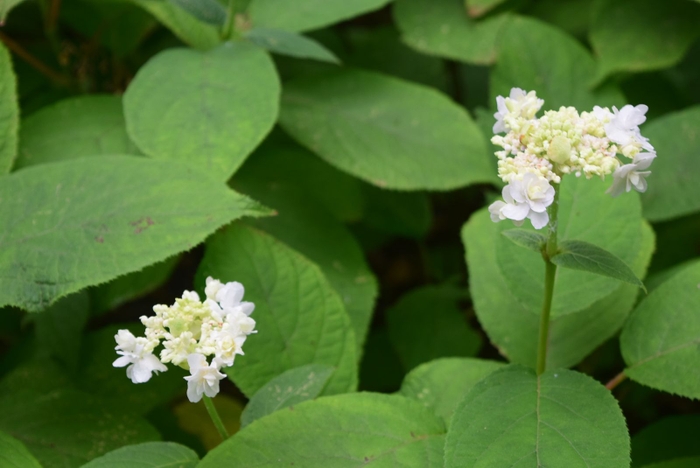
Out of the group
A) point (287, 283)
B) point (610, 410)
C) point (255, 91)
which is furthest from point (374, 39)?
point (610, 410)

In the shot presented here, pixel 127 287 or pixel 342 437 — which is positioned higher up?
pixel 342 437

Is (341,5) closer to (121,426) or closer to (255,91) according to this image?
(255,91)

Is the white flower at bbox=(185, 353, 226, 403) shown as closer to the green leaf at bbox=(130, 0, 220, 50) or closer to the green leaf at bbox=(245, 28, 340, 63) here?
the green leaf at bbox=(245, 28, 340, 63)

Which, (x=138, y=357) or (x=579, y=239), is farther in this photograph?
(x=579, y=239)

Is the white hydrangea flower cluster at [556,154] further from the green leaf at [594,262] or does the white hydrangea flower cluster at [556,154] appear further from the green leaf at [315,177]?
the green leaf at [315,177]

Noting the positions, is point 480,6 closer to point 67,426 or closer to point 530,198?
point 530,198

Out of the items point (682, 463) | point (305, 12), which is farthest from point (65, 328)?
point (682, 463)
